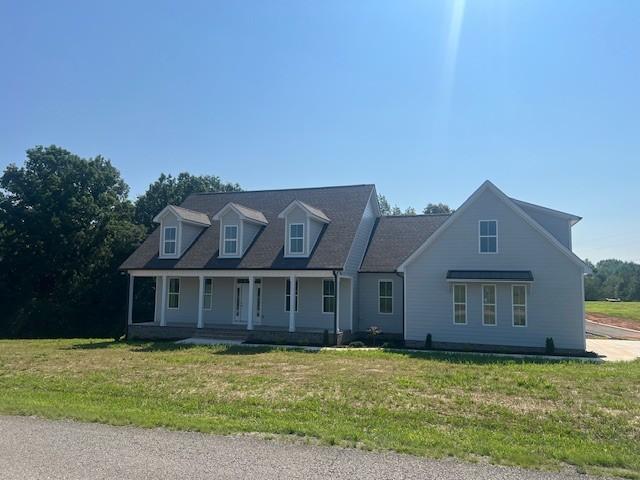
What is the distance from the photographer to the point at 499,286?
1955 centimetres

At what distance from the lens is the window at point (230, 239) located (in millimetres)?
24125

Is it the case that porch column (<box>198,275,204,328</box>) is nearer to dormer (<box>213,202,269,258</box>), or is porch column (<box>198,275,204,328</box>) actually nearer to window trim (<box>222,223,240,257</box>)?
dormer (<box>213,202,269,258</box>)

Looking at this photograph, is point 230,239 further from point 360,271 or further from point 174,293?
point 360,271

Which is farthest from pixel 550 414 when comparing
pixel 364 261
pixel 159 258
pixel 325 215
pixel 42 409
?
pixel 159 258

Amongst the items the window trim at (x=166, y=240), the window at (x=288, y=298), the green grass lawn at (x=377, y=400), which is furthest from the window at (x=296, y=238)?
the green grass lawn at (x=377, y=400)

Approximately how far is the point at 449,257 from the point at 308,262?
5.98m

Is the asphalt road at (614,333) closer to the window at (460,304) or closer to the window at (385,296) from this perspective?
the window at (460,304)

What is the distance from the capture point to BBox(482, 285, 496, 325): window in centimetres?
1959

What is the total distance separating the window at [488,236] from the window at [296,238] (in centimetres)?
783

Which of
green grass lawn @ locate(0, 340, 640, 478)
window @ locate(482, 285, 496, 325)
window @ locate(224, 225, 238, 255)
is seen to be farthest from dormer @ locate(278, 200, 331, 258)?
window @ locate(482, 285, 496, 325)

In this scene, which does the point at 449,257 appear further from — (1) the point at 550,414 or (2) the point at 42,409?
(2) the point at 42,409

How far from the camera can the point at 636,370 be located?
13898 mm

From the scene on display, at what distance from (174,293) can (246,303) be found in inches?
167

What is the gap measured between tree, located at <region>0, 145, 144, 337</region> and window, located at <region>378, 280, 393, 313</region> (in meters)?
19.9
